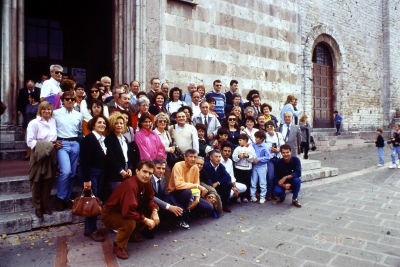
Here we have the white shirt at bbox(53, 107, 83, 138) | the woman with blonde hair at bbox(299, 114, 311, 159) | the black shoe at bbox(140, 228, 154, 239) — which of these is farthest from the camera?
the woman with blonde hair at bbox(299, 114, 311, 159)

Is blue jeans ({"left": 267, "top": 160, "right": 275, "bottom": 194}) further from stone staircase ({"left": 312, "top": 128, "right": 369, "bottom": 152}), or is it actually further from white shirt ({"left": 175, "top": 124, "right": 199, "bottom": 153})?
stone staircase ({"left": 312, "top": 128, "right": 369, "bottom": 152})

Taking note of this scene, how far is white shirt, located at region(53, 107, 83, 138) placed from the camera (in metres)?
4.64

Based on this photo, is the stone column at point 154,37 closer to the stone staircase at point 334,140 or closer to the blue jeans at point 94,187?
the blue jeans at point 94,187

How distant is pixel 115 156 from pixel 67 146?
813mm

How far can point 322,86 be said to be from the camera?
53.4 ft

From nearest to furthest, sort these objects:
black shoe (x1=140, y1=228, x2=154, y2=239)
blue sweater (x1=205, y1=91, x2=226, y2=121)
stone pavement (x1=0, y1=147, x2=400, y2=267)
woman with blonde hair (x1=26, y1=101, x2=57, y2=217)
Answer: stone pavement (x1=0, y1=147, x2=400, y2=267)
black shoe (x1=140, y1=228, x2=154, y2=239)
woman with blonde hair (x1=26, y1=101, x2=57, y2=217)
blue sweater (x1=205, y1=91, x2=226, y2=121)

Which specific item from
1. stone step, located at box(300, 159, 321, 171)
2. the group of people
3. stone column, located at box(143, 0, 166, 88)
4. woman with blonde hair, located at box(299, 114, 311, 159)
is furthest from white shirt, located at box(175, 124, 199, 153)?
woman with blonde hair, located at box(299, 114, 311, 159)

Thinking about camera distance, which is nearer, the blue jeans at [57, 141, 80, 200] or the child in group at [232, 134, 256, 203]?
the blue jeans at [57, 141, 80, 200]

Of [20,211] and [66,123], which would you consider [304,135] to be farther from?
[20,211]

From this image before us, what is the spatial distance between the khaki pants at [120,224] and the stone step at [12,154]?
3658 mm

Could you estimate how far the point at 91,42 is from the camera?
1030 cm

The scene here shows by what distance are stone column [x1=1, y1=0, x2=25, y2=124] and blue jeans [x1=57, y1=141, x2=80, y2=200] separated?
10.6ft

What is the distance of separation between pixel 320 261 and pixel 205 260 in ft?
3.90

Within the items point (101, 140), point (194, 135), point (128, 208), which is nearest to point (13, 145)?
point (101, 140)
